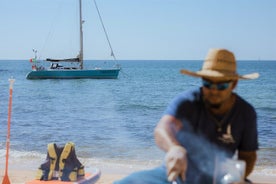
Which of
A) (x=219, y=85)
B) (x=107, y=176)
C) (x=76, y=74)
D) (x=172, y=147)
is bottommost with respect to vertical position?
(x=76, y=74)

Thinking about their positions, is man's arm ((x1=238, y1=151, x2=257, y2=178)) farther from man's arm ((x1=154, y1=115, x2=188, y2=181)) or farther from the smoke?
man's arm ((x1=154, y1=115, x2=188, y2=181))

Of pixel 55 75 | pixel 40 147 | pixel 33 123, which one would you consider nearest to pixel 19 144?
pixel 40 147

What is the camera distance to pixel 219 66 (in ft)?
8.33

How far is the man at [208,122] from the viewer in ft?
8.22

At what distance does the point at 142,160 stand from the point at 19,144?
3732 mm

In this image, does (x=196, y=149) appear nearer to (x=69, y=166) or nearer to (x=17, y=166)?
(x=69, y=166)

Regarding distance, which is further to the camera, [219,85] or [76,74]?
[76,74]

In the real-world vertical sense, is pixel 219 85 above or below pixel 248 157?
above

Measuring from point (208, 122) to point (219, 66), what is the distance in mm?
264

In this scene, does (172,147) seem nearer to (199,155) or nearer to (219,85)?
(199,155)

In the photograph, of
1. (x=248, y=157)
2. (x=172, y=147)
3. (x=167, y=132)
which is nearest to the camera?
(x=172, y=147)

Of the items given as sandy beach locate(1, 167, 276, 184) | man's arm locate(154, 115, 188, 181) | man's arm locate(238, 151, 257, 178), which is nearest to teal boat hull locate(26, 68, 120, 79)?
sandy beach locate(1, 167, 276, 184)

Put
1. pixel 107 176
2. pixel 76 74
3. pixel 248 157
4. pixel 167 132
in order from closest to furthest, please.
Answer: pixel 167 132 → pixel 248 157 → pixel 107 176 → pixel 76 74

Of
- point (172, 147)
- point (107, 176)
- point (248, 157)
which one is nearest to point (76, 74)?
point (107, 176)
